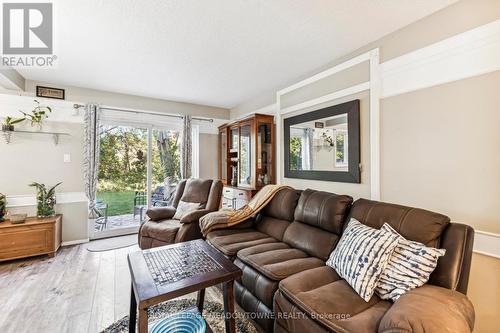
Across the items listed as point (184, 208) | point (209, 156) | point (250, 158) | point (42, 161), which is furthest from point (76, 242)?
point (250, 158)

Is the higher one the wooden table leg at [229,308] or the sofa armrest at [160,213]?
the sofa armrest at [160,213]

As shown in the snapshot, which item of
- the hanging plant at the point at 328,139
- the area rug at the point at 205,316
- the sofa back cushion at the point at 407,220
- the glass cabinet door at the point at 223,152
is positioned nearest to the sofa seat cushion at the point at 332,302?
the sofa back cushion at the point at 407,220

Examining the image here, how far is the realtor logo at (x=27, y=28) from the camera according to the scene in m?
1.86

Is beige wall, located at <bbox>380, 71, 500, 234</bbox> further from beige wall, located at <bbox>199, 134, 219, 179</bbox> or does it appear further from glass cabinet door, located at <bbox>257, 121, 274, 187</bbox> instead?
beige wall, located at <bbox>199, 134, 219, 179</bbox>

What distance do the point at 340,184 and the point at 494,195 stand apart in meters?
1.24

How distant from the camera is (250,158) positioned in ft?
12.7

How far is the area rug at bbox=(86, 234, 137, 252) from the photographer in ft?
11.4

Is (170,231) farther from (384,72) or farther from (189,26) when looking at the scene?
(384,72)

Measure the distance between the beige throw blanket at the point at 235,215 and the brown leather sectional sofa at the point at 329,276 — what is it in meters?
0.13

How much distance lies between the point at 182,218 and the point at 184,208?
49 cm

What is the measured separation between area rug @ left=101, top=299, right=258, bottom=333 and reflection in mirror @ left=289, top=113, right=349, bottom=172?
1.79 meters

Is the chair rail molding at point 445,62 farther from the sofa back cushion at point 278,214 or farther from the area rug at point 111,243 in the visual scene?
the area rug at point 111,243

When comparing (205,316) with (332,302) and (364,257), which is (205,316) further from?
(364,257)

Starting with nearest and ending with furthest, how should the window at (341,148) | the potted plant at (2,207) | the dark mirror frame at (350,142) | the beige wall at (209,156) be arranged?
the dark mirror frame at (350,142) → the window at (341,148) → the potted plant at (2,207) → the beige wall at (209,156)
